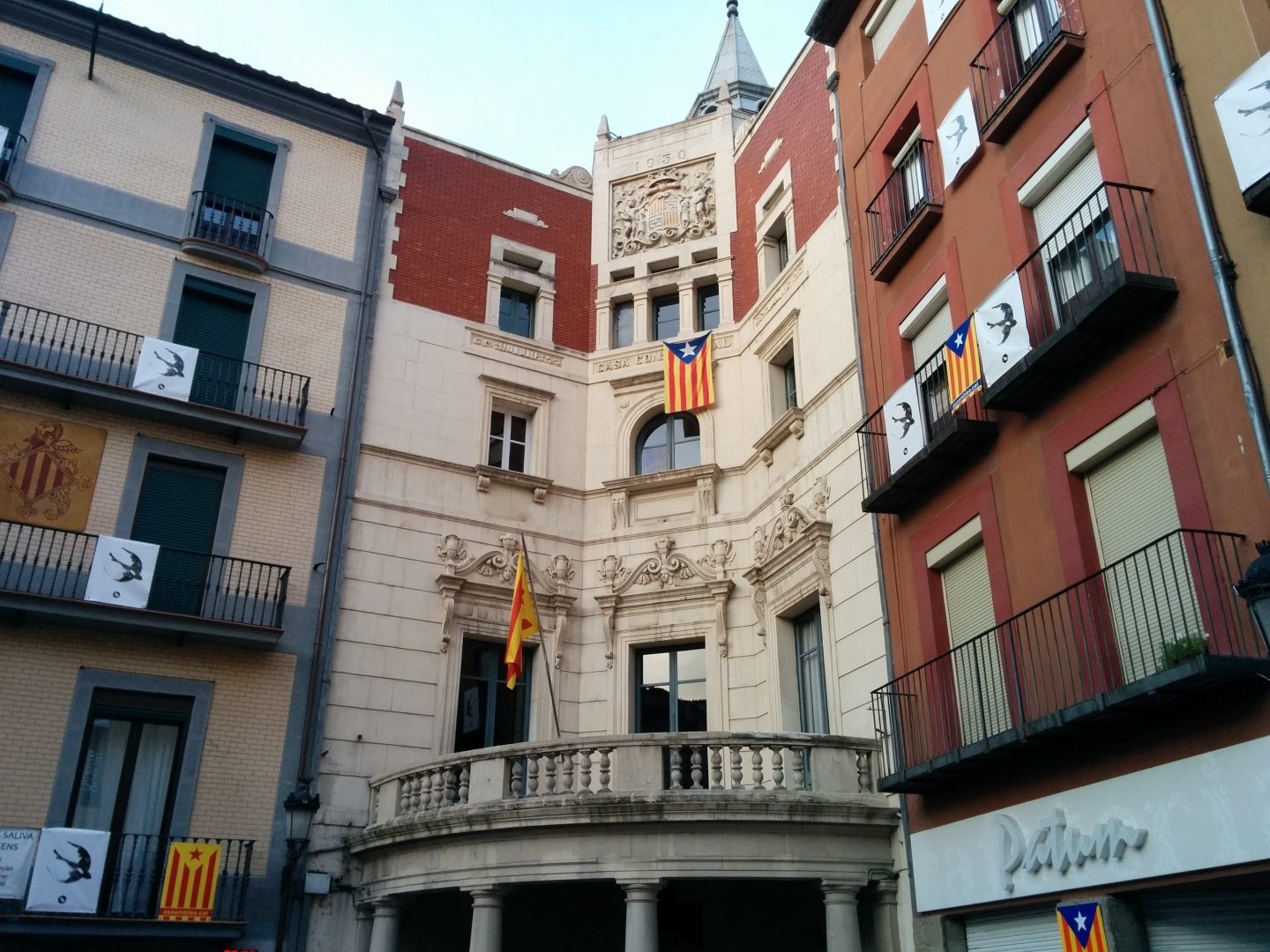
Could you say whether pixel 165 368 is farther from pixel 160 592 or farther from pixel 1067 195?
pixel 1067 195

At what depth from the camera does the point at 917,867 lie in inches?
525

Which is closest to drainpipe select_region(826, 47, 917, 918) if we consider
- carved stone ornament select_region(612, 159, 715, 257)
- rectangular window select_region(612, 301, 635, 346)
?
carved stone ornament select_region(612, 159, 715, 257)

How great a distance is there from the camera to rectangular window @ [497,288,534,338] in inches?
869

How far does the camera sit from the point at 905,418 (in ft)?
47.0

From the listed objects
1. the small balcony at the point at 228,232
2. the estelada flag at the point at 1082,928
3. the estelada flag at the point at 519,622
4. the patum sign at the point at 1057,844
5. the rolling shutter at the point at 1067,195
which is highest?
the small balcony at the point at 228,232

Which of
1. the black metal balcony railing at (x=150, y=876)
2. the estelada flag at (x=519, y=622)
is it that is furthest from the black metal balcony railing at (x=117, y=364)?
the black metal balcony railing at (x=150, y=876)

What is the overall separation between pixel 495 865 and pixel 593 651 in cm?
576

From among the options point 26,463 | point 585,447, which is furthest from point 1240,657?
point 26,463

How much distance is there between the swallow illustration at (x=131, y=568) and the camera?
15859 millimetres

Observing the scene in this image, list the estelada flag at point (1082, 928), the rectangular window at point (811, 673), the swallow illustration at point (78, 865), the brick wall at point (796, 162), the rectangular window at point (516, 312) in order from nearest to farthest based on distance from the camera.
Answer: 1. the estelada flag at point (1082, 928)
2. the swallow illustration at point (78, 865)
3. the rectangular window at point (811, 673)
4. the brick wall at point (796, 162)
5. the rectangular window at point (516, 312)

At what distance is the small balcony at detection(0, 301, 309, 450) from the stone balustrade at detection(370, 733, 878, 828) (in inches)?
269

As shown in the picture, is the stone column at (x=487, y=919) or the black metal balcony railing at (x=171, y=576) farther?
the black metal balcony railing at (x=171, y=576)

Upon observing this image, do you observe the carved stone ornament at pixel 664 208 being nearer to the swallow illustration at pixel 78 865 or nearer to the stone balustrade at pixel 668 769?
the stone balustrade at pixel 668 769

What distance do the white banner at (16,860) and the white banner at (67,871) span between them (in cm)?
11
